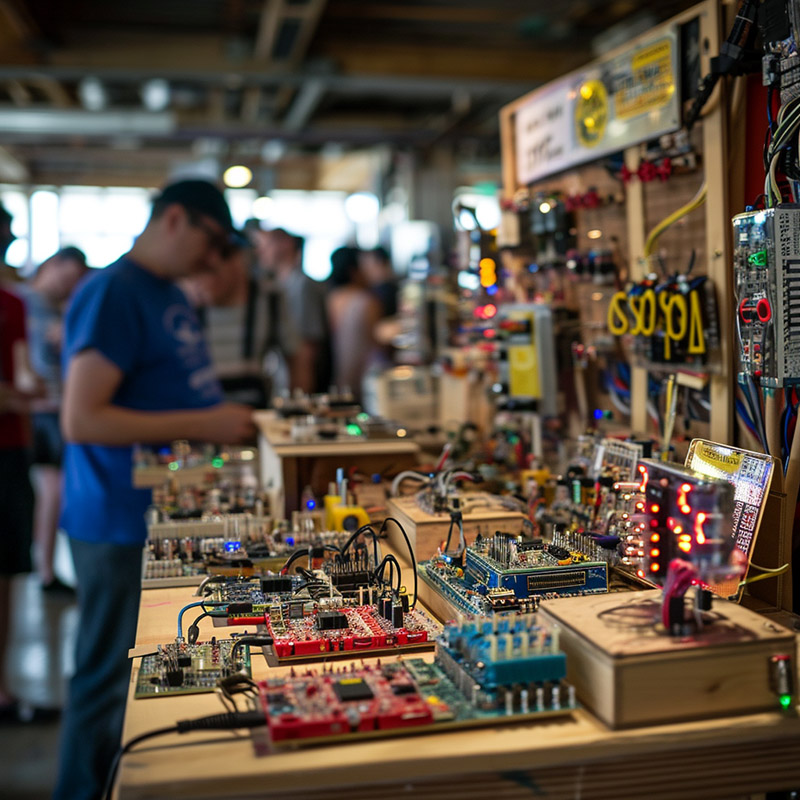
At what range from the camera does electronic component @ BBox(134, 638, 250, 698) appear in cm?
155

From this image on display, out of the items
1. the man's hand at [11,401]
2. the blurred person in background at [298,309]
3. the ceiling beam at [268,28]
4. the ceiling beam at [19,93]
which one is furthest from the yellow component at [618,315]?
the ceiling beam at [19,93]

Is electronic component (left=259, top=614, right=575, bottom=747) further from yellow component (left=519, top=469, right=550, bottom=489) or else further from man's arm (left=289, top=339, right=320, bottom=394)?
man's arm (left=289, top=339, right=320, bottom=394)

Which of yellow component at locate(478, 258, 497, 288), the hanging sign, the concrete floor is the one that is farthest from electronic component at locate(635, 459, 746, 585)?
the concrete floor

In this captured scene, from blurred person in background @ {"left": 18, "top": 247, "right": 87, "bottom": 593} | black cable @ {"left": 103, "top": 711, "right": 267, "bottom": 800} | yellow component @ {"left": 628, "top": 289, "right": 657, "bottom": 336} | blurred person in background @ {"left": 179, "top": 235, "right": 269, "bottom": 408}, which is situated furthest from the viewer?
blurred person in background @ {"left": 18, "top": 247, "right": 87, "bottom": 593}

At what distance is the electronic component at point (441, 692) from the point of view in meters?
1.33

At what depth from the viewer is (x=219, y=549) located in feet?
7.79

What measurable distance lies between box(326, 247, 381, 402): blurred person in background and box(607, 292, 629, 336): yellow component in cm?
436

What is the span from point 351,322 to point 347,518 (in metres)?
4.89

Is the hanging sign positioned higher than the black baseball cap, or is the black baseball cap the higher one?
the hanging sign

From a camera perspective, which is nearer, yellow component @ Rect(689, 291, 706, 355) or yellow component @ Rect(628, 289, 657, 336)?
yellow component @ Rect(689, 291, 706, 355)

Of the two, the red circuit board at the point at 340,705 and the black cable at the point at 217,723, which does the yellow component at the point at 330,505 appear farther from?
the black cable at the point at 217,723

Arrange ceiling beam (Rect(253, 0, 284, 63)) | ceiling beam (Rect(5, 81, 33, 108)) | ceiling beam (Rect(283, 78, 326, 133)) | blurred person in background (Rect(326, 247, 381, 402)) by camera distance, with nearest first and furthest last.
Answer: ceiling beam (Rect(253, 0, 284, 63)) → blurred person in background (Rect(326, 247, 381, 402)) → ceiling beam (Rect(283, 78, 326, 133)) → ceiling beam (Rect(5, 81, 33, 108))

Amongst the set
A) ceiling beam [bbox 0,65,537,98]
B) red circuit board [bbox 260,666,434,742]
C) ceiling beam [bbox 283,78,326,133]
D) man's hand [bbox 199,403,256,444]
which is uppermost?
ceiling beam [bbox 283,78,326,133]

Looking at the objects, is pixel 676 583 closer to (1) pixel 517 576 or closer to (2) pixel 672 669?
(2) pixel 672 669
